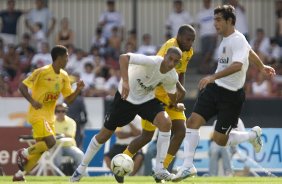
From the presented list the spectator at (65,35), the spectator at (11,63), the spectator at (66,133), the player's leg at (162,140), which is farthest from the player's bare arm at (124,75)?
the spectator at (65,35)

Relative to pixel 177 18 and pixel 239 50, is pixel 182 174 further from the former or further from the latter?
pixel 177 18

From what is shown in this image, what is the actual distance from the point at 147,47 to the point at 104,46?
1297 millimetres

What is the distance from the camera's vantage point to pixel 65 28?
Answer: 28.2 meters

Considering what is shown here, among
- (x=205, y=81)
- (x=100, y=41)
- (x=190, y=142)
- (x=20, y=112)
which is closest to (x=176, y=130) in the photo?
(x=190, y=142)

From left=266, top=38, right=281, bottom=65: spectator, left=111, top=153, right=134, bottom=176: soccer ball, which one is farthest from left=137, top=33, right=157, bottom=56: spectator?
left=111, top=153, right=134, bottom=176: soccer ball

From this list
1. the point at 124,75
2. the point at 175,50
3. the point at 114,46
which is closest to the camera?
the point at 124,75

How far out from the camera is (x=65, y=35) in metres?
28.1

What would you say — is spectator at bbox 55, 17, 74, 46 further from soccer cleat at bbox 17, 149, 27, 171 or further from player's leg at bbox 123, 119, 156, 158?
player's leg at bbox 123, 119, 156, 158

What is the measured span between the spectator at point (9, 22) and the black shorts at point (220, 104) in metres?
12.6

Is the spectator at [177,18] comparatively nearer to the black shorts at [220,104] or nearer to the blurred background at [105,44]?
the blurred background at [105,44]

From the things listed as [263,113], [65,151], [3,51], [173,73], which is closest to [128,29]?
[3,51]

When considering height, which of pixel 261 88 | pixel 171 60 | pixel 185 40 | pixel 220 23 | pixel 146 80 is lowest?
pixel 261 88

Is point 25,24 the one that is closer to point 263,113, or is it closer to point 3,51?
point 3,51

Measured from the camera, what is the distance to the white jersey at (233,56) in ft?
53.3
